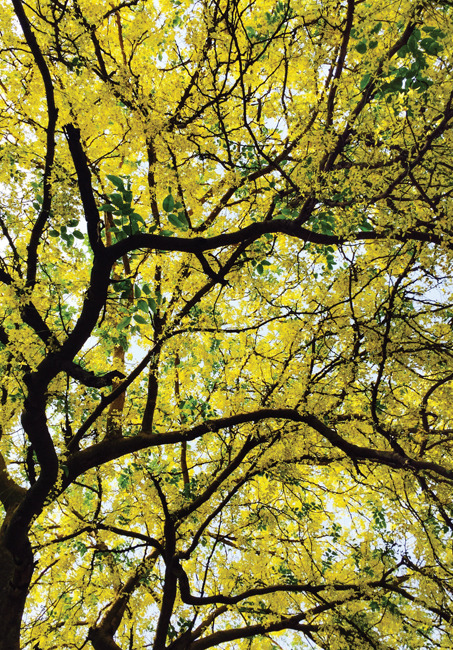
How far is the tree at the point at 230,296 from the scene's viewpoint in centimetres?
325

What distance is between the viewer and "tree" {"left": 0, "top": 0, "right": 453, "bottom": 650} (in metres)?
3.25

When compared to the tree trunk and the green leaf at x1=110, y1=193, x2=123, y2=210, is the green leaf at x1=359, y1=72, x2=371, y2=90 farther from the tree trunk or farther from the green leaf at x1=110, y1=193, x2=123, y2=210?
the tree trunk

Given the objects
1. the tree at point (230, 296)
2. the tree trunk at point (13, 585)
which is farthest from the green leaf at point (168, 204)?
the tree trunk at point (13, 585)

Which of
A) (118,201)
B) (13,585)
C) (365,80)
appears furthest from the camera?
(13,585)

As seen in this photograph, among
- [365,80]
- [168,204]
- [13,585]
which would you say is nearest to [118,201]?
[168,204]

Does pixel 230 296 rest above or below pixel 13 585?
above

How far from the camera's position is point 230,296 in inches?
198

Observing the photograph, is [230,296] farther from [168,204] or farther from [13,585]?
[13,585]

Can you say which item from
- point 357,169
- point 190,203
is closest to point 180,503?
point 190,203

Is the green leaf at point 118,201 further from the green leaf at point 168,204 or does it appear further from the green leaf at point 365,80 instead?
the green leaf at point 365,80

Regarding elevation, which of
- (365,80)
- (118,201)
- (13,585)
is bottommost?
(13,585)

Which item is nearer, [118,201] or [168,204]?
[118,201]

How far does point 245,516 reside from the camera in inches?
235

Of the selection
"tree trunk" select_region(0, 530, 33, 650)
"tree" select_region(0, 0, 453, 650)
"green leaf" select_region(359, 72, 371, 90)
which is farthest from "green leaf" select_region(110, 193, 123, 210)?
"tree trunk" select_region(0, 530, 33, 650)
